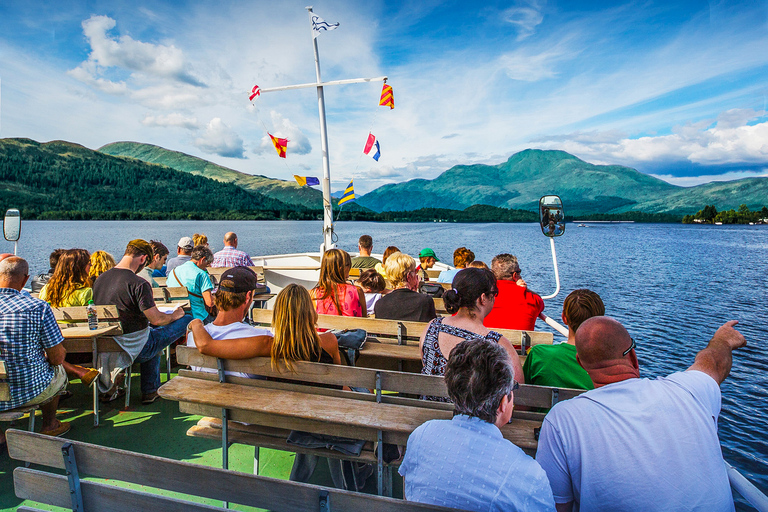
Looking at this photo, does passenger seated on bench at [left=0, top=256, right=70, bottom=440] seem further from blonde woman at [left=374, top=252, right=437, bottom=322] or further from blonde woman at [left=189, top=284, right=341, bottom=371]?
blonde woman at [left=374, top=252, right=437, bottom=322]

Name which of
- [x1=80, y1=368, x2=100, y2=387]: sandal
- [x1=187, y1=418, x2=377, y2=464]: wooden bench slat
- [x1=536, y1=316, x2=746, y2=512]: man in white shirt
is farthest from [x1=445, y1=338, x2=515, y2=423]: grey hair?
[x1=80, y1=368, x2=100, y2=387]: sandal

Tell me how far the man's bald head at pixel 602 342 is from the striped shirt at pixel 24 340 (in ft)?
12.3

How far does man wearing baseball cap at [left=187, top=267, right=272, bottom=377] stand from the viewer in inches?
106

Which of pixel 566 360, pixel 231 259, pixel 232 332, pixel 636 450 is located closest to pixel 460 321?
pixel 566 360

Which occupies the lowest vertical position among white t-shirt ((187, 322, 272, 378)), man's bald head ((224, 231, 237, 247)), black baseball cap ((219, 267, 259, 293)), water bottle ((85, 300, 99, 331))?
water bottle ((85, 300, 99, 331))

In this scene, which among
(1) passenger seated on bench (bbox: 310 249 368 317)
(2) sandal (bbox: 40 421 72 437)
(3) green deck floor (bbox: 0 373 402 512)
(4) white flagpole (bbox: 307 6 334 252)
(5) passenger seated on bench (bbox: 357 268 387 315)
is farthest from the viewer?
(4) white flagpole (bbox: 307 6 334 252)

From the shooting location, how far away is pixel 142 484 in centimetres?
166

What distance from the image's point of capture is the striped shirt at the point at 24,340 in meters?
3.05

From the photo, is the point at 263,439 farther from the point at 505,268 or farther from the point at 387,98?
the point at 387,98

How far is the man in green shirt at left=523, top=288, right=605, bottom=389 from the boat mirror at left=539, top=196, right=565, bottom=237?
8.85 feet

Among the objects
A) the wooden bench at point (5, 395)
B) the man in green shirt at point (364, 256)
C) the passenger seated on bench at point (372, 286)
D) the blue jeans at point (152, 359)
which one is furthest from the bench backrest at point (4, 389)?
the man in green shirt at point (364, 256)

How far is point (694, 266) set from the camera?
1336 inches

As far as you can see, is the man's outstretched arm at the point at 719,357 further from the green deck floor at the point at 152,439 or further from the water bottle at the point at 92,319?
the water bottle at the point at 92,319

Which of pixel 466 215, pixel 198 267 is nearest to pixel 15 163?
pixel 466 215
